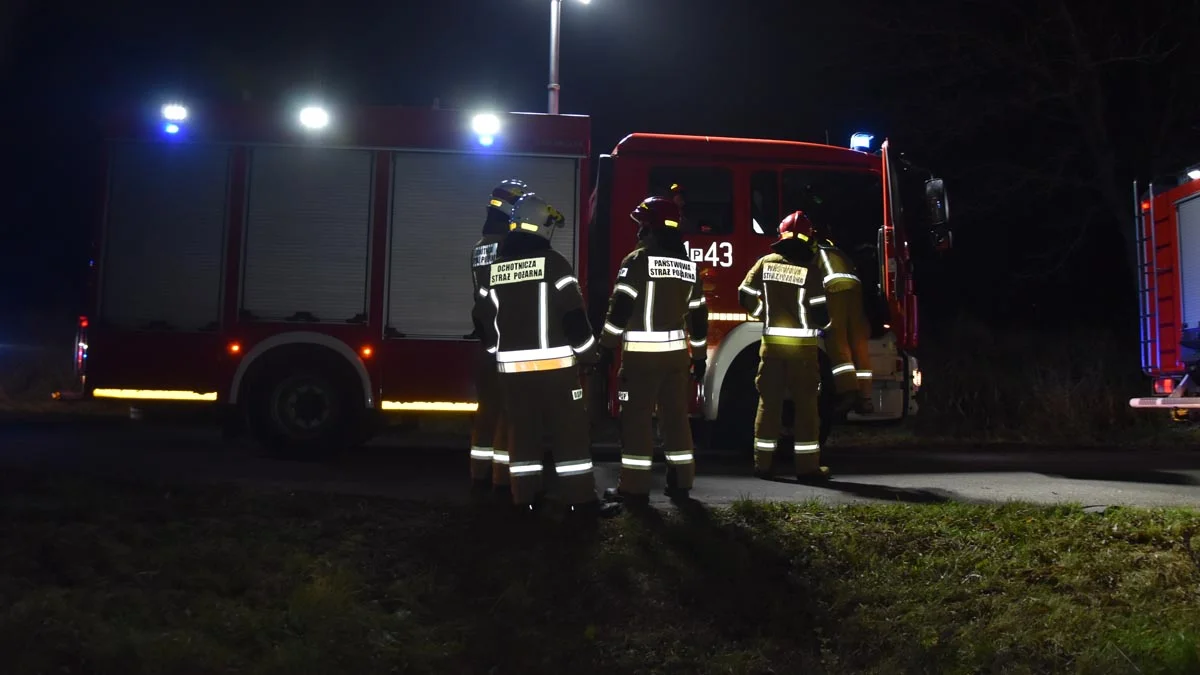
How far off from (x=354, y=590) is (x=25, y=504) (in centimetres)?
201

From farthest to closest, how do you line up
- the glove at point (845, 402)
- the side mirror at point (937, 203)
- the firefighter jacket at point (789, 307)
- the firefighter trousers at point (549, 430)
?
1. the side mirror at point (937, 203)
2. the glove at point (845, 402)
3. the firefighter jacket at point (789, 307)
4. the firefighter trousers at point (549, 430)

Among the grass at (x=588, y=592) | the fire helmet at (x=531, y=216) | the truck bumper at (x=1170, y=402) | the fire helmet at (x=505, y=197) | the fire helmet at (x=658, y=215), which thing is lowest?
the grass at (x=588, y=592)

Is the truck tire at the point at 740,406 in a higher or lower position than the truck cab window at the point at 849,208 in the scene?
lower

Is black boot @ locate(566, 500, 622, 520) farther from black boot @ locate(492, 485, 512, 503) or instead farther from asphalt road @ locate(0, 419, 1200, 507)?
asphalt road @ locate(0, 419, 1200, 507)

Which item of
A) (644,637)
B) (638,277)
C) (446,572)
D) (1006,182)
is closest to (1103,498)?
(638,277)

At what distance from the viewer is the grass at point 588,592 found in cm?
400

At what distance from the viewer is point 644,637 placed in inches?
169

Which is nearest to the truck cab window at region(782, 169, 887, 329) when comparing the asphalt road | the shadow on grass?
the asphalt road

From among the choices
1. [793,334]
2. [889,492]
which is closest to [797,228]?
[793,334]

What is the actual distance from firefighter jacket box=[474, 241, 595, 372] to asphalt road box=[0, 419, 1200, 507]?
1221 mm

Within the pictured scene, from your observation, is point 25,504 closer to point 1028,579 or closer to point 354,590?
point 354,590

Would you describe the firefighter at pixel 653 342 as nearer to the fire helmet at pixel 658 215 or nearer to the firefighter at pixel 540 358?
the fire helmet at pixel 658 215

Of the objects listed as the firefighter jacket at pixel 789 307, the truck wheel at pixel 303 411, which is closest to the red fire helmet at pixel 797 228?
the firefighter jacket at pixel 789 307

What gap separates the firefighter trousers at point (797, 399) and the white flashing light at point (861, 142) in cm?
235
